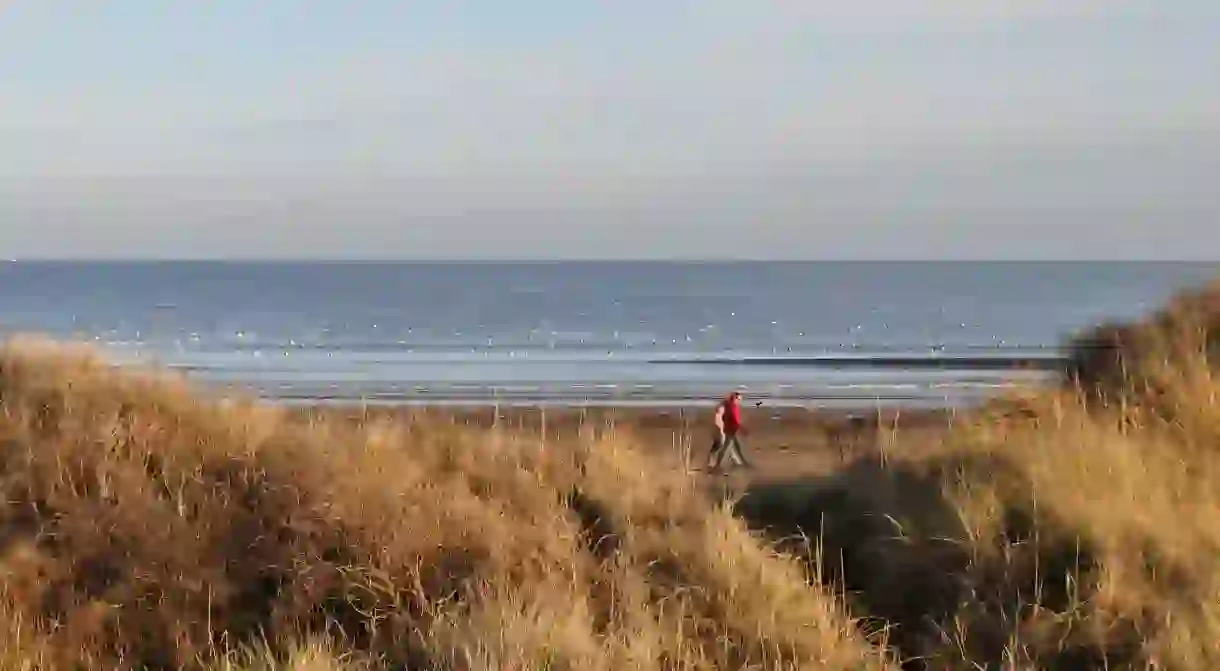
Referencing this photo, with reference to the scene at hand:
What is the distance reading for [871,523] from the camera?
9070 millimetres

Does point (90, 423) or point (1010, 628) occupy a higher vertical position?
point (90, 423)

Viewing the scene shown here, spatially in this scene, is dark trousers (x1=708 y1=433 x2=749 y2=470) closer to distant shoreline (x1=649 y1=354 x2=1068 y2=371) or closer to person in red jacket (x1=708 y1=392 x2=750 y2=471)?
person in red jacket (x1=708 y1=392 x2=750 y2=471)

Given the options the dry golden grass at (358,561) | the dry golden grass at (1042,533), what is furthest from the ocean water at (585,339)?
the dry golden grass at (1042,533)

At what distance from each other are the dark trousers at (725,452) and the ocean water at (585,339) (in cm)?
406

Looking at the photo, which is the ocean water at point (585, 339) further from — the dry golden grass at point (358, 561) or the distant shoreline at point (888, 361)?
the dry golden grass at point (358, 561)

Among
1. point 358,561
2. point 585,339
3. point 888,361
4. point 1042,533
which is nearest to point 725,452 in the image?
point 1042,533

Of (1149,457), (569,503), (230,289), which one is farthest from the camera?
(230,289)

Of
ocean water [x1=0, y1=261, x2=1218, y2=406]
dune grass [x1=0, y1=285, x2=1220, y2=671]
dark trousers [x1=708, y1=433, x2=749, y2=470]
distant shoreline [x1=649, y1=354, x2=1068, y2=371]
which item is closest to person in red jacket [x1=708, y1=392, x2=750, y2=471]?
dark trousers [x1=708, y1=433, x2=749, y2=470]

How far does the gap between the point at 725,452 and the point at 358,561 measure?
800cm

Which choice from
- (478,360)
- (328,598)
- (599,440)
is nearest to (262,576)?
(328,598)

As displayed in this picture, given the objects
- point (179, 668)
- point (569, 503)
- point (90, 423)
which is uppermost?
point (90, 423)

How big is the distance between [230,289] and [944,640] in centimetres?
10184

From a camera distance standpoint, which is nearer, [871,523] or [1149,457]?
[871,523]

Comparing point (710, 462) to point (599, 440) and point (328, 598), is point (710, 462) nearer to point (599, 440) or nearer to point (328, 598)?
point (599, 440)
